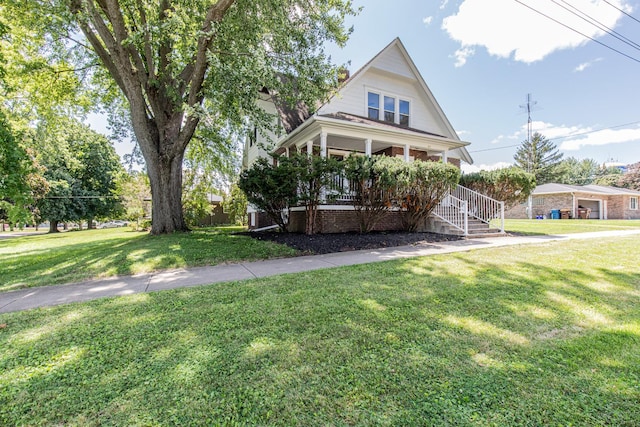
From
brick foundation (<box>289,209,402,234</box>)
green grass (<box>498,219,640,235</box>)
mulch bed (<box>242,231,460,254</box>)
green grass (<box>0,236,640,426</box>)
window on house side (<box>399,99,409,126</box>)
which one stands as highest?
window on house side (<box>399,99,409,126</box>)

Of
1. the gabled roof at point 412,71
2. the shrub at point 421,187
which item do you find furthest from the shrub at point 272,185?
the gabled roof at point 412,71

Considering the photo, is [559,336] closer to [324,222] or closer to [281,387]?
[281,387]

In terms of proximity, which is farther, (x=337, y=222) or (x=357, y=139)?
(x=357, y=139)

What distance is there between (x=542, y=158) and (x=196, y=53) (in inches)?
2130

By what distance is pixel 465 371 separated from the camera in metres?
2.06

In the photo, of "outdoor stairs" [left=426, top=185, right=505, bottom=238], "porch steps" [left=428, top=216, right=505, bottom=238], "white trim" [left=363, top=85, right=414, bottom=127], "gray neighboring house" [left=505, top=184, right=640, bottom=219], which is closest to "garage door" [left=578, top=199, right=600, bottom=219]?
"gray neighboring house" [left=505, top=184, right=640, bottom=219]

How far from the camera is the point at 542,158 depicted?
4606cm

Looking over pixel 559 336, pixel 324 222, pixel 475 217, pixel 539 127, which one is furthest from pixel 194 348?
pixel 539 127

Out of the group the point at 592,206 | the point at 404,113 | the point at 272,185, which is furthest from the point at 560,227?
the point at 592,206

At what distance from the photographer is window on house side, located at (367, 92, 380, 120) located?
13.2m

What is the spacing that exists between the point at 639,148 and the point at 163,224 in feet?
185

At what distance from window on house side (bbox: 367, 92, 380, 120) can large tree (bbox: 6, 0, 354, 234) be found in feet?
11.3

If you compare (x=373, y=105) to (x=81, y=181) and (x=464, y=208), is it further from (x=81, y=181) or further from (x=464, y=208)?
(x=81, y=181)

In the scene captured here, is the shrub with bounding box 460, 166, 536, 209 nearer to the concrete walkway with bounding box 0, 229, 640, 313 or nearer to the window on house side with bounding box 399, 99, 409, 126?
the window on house side with bounding box 399, 99, 409, 126
